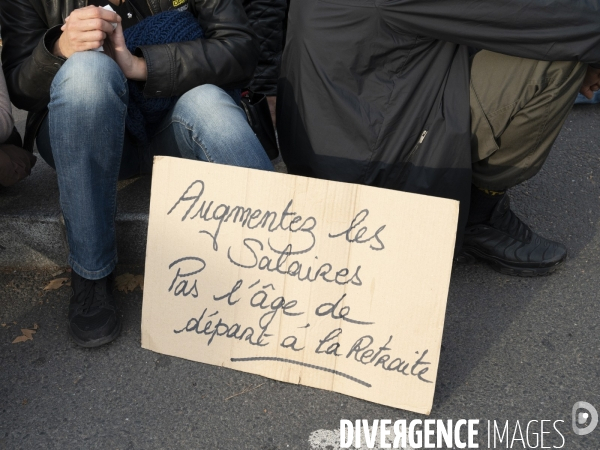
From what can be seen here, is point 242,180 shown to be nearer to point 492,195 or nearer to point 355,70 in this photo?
point 355,70

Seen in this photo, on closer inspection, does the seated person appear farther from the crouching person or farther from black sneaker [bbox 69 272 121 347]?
black sneaker [bbox 69 272 121 347]

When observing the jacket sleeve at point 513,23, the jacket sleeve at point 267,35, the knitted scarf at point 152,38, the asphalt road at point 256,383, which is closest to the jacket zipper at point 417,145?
the jacket sleeve at point 513,23

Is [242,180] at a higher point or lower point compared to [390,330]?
higher

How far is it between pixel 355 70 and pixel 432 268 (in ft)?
2.19

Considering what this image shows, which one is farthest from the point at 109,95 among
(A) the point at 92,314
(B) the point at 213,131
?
(A) the point at 92,314

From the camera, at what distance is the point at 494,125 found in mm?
1930

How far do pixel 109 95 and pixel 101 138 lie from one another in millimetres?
124

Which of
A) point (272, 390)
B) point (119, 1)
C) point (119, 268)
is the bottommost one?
point (119, 268)

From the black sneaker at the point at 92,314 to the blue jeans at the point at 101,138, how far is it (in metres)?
0.05

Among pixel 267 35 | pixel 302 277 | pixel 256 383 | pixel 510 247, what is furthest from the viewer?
pixel 267 35

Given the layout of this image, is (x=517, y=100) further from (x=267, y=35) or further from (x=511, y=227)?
(x=267, y=35)

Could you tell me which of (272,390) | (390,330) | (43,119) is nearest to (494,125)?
(390,330)

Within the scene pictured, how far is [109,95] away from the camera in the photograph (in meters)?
1.77

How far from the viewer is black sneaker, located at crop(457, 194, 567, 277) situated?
7.45ft
